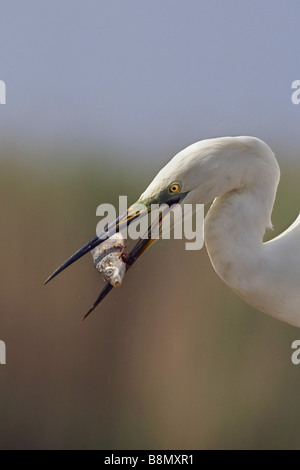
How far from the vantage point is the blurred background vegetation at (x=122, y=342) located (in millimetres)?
4285

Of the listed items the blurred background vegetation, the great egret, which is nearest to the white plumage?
the great egret

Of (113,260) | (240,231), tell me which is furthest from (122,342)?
(240,231)

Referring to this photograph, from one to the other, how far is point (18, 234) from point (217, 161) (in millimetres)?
2982

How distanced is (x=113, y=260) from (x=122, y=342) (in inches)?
108

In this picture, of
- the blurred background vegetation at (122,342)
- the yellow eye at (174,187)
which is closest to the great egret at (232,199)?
the yellow eye at (174,187)

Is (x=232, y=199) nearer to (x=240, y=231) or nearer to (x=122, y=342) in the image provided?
(x=240, y=231)

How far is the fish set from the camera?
183cm

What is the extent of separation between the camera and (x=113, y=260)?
1862mm

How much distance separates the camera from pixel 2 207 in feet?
15.0

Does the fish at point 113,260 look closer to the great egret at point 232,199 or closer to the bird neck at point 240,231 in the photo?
the great egret at point 232,199

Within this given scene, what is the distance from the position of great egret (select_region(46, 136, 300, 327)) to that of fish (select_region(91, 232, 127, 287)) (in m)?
0.03

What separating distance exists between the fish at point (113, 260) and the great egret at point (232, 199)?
0.11 feet

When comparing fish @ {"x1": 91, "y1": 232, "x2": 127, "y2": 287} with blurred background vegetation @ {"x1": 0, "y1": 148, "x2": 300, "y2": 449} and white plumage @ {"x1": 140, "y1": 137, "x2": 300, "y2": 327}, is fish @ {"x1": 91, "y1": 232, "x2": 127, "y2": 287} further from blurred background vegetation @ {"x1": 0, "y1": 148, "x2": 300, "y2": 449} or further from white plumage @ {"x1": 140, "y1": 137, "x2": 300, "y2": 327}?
blurred background vegetation @ {"x1": 0, "y1": 148, "x2": 300, "y2": 449}
